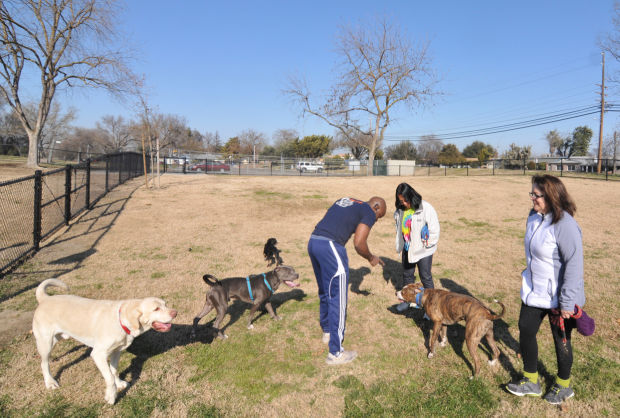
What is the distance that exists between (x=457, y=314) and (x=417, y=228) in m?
1.29

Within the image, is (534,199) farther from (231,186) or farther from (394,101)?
(394,101)

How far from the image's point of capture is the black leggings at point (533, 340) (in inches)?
118

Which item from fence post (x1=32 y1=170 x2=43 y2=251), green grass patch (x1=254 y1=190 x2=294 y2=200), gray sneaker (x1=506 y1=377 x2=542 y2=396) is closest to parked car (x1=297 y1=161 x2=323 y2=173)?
green grass patch (x1=254 y1=190 x2=294 y2=200)

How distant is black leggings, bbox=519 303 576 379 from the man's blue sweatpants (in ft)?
5.34

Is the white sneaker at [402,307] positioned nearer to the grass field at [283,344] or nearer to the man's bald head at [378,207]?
the grass field at [283,344]

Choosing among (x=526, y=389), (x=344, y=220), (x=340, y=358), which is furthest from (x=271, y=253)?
(x=526, y=389)

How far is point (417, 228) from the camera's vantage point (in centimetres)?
468

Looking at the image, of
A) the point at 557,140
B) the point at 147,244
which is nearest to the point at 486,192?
the point at 147,244

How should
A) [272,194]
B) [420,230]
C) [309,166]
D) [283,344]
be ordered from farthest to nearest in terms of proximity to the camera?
[309,166] → [272,194] → [420,230] → [283,344]

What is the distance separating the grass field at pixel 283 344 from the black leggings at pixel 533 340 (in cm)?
36

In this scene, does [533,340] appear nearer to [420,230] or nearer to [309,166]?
[420,230]

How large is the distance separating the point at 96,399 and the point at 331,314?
89.8 inches

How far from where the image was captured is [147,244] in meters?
8.38

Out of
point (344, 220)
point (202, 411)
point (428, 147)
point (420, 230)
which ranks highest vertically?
point (428, 147)
